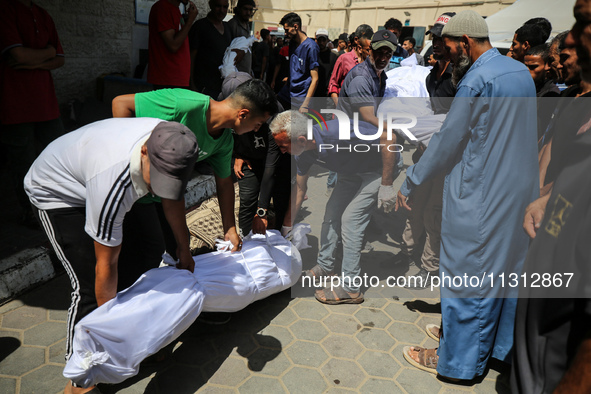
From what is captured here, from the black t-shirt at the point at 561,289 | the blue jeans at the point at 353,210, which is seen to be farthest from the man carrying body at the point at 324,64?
the black t-shirt at the point at 561,289

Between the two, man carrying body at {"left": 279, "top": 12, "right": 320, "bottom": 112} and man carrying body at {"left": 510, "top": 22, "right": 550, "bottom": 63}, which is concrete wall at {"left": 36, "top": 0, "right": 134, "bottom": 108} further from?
man carrying body at {"left": 510, "top": 22, "right": 550, "bottom": 63}

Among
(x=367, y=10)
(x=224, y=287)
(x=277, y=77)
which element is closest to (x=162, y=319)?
(x=224, y=287)

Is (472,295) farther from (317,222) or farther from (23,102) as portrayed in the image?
(23,102)

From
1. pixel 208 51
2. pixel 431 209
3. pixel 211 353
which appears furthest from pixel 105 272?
pixel 208 51

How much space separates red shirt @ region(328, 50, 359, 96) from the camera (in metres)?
5.96

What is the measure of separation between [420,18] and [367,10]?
3689 mm

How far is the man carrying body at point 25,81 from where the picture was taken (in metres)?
3.29

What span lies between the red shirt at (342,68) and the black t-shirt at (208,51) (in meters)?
1.76

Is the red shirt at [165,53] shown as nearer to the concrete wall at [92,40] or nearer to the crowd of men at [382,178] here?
the crowd of men at [382,178]

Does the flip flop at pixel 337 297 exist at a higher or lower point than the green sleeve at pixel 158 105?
lower

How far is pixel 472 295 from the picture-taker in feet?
7.83

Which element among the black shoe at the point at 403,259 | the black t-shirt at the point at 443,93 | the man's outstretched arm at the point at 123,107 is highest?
the black t-shirt at the point at 443,93

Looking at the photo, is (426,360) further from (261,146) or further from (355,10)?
(355,10)

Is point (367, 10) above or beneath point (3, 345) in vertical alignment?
above
